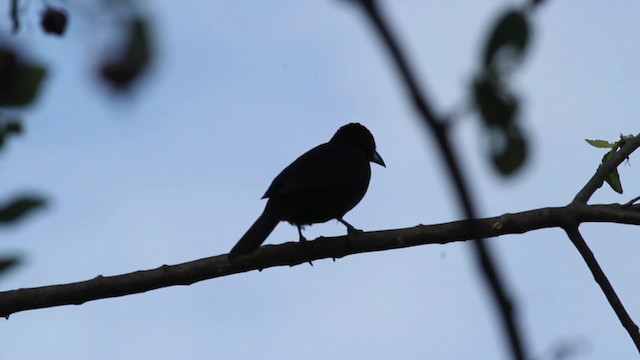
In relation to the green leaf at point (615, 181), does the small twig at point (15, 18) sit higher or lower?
lower

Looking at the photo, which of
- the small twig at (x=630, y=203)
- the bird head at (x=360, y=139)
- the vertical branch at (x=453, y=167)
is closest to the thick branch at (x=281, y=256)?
the small twig at (x=630, y=203)

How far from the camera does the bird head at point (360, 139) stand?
7495 millimetres

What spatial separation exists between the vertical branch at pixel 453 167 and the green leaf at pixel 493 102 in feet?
0.80

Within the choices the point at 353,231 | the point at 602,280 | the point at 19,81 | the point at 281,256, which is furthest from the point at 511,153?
the point at 353,231

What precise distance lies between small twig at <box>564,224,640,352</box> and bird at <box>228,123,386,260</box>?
1.28 metres

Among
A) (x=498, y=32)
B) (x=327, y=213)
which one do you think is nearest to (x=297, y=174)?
(x=327, y=213)

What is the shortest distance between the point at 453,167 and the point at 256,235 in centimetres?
408

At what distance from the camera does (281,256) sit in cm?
459

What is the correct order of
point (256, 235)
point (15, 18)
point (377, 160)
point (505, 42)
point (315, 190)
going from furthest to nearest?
point (377, 160) → point (315, 190) → point (256, 235) → point (15, 18) → point (505, 42)

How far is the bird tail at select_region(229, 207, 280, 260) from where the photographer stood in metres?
4.39

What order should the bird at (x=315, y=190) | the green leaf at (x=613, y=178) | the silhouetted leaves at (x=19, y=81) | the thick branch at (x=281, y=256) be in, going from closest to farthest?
the silhouetted leaves at (x=19, y=81) < the thick branch at (x=281, y=256) < the green leaf at (x=613, y=178) < the bird at (x=315, y=190)

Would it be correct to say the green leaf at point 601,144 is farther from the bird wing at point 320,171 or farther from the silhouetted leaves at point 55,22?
the silhouetted leaves at point 55,22

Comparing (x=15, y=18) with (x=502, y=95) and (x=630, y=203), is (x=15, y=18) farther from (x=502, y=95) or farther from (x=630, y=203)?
(x=630, y=203)

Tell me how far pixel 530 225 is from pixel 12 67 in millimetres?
3106
